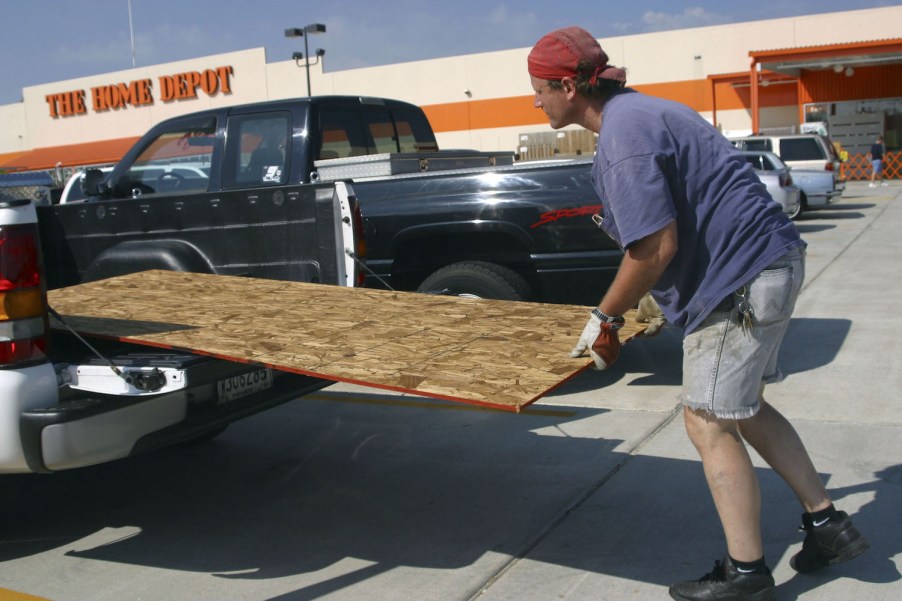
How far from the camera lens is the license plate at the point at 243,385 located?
14.2 feet

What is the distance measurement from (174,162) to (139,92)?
135 ft

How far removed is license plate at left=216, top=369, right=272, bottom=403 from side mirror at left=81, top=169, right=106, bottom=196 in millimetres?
3173

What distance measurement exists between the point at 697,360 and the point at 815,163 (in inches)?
798

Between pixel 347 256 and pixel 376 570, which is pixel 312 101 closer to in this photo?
pixel 347 256

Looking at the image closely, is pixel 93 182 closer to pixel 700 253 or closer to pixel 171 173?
pixel 171 173

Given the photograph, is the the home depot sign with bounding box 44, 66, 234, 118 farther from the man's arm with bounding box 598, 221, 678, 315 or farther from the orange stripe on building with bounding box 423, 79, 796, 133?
the man's arm with bounding box 598, 221, 678, 315

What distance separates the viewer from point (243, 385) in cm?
444

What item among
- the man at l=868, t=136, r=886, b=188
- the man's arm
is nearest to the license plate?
the man's arm

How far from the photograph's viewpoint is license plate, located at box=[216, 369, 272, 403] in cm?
432

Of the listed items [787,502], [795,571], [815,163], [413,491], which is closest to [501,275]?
[413,491]

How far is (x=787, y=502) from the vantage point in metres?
4.42

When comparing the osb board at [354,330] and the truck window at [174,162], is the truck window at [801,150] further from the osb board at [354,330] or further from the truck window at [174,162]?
the osb board at [354,330]

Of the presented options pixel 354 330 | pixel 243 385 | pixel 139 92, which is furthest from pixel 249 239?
pixel 139 92

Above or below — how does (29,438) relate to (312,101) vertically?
below
